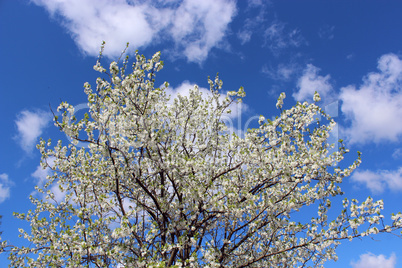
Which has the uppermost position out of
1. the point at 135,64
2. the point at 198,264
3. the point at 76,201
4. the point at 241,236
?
the point at 135,64

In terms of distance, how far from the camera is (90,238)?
7.12 metres

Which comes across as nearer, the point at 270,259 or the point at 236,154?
the point at 236,154

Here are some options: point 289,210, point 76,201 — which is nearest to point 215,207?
point 289,210

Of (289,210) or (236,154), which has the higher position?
(236,154)

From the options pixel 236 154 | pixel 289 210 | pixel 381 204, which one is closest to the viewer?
pixel 381 204

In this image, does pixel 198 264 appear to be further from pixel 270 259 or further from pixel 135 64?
pixel 135 64

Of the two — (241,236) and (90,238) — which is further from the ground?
(241,236)

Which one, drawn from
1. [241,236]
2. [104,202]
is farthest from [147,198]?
[241,236]

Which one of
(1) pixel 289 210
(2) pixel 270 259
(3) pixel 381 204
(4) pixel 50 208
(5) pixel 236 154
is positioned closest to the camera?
(3) pixel 381 204

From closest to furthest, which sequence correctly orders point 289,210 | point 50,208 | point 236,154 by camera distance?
point 289,210, point 236,154, point 50,208

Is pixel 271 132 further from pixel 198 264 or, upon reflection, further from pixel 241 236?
pixel 198 264

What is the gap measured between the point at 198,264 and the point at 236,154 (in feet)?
11.8

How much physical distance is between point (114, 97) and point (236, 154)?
14.3 feet

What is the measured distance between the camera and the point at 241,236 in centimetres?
896
